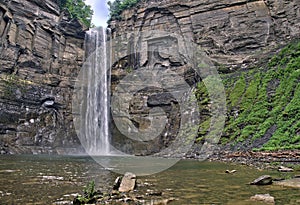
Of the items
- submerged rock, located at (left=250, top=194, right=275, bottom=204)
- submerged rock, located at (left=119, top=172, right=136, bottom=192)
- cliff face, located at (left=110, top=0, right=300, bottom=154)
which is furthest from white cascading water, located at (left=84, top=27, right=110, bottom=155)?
submerged rock, located at (left=250, top=194, right=275, bottom=204)

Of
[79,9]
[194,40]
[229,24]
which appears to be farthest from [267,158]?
[79,9]

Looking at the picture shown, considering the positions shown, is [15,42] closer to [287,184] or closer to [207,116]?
[207,116]

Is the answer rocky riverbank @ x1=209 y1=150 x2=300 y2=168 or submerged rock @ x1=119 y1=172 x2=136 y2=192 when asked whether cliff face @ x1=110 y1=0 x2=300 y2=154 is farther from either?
submerged rock @ x1=119 y1=172 x2=136 y2=192

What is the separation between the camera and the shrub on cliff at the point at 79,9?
47531 mm

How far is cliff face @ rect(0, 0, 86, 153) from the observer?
106 ft

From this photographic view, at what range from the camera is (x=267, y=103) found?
2388cm

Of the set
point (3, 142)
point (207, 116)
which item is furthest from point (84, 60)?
point (207, 116)

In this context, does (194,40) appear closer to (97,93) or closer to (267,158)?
(97,93)

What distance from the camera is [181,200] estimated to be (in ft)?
18.8

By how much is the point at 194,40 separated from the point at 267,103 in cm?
1952

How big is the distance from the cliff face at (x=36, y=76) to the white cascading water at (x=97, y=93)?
215 centimetres

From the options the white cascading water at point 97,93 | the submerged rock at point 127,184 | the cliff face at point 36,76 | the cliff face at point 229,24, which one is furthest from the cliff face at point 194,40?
the submerged rock at point 127,184

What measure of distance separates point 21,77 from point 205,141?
24.4m

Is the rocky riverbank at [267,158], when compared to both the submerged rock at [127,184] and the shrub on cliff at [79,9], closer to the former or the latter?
the submerged rock at [127,184]
